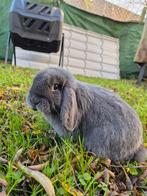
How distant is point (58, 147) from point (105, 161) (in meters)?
0.23

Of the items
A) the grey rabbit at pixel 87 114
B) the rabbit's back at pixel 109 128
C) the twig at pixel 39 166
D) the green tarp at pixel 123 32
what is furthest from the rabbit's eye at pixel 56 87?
the green tarp at pixel 123 32

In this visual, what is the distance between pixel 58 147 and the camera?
168 centimetres

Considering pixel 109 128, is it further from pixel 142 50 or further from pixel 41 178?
pixel 142 50

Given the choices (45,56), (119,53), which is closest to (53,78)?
(45,56)

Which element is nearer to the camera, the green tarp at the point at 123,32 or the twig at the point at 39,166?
the twig at the point at 39,166

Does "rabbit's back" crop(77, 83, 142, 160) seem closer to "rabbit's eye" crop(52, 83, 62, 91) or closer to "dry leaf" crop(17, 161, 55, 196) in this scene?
"rabbit's eye" crop(52, 83, 62, 91)

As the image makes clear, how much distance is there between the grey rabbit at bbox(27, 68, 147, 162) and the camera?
1.60 meters

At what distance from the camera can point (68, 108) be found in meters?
1.59

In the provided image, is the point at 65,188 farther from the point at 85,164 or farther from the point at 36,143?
the point at 36,143

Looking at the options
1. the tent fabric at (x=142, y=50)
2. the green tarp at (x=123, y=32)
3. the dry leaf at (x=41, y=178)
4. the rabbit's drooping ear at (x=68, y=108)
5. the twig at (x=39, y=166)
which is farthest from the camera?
the green tarp at (x=123, y=32)

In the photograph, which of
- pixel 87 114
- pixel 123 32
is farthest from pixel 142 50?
pixel 87 114

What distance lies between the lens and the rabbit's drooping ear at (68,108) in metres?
1.59

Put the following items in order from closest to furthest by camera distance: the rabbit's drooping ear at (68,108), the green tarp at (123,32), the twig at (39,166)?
the twig at (39,166) → the rabbit's drooping ear at (68,108) → the green tarp at (123,32)

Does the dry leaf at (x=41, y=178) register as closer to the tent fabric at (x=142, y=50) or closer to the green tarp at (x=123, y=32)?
the tent fabric at (x=142, y=50)
